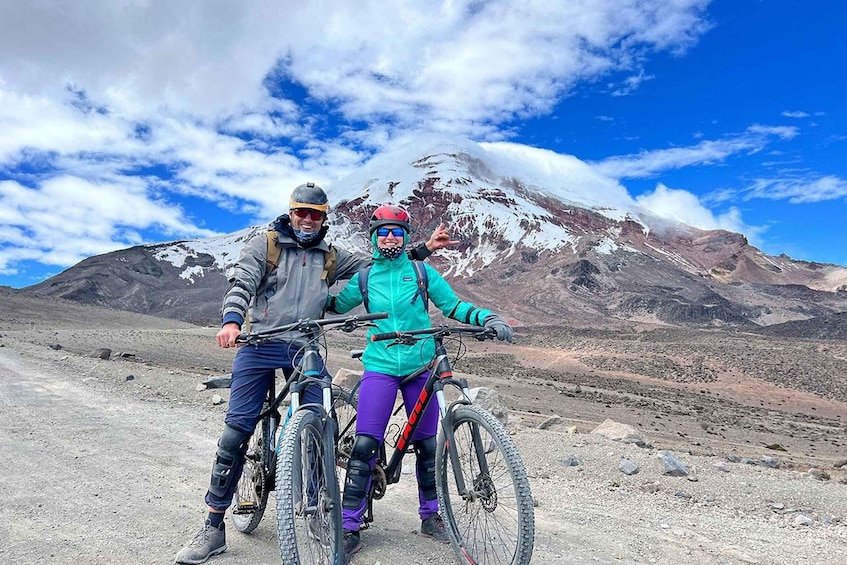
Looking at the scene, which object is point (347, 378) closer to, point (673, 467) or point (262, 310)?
point (673, 467)

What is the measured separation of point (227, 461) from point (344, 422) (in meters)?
0.94

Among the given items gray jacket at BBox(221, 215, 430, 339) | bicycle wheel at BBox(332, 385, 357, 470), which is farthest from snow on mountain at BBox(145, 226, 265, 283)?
gray jacket at BBox(221, 215, 430, 339)

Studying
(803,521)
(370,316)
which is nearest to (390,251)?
(370,316)

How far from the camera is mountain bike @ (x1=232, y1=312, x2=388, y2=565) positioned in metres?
3.07

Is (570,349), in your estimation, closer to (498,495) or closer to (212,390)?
(212,390)

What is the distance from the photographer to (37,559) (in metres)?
3.64

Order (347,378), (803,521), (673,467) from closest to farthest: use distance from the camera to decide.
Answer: (803,521)
(673,467)
(347,378)

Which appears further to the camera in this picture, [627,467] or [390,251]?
[627,467]

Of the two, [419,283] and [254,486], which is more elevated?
[419,283]

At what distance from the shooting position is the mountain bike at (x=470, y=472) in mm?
3348

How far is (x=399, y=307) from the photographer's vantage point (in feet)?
12.9

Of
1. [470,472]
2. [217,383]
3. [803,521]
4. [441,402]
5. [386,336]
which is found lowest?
[803,521]

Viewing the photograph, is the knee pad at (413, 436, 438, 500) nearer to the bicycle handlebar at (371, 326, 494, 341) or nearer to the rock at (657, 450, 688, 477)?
the bicycle handlebar at (371, 326, 494, 341)

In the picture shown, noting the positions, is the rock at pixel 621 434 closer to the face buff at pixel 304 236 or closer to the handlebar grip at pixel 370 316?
the handlebar grip at pixel 370 316
